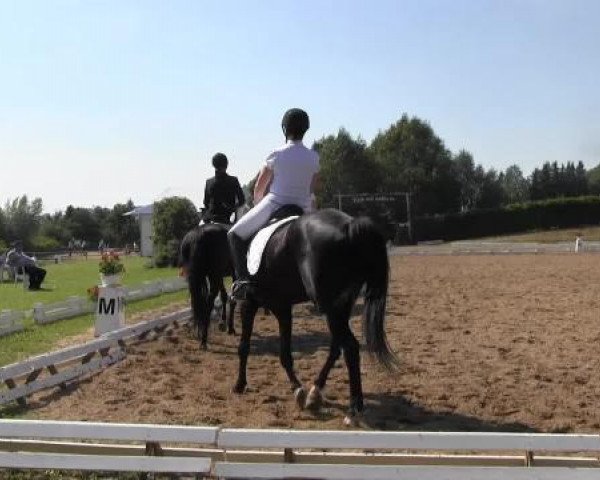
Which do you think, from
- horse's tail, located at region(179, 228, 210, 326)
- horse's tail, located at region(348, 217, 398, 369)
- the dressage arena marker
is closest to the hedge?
horse's tail, located at region(179, 228, 210, 326)

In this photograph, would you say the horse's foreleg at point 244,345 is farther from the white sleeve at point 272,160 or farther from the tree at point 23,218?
the tree at point 23,218

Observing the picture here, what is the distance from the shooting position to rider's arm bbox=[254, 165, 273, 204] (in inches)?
257

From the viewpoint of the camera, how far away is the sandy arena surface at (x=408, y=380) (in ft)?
18.6

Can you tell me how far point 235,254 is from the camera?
6.72 metres

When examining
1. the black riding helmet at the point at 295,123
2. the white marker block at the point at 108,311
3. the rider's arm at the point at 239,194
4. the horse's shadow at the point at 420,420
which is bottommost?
the horse's shadow at the point at 420,420

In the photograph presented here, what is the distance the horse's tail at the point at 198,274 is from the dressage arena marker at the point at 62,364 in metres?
0.88

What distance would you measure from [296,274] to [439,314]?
21.7 ft

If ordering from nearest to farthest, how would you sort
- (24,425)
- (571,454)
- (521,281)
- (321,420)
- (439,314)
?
(24,425), (571,454), (321,420), (439,314), (521,281)

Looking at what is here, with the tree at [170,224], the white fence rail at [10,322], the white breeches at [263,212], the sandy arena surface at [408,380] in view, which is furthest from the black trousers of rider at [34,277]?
the white breeches at [263,212]

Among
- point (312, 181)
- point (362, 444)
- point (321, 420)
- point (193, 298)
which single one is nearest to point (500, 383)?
point (321, 420)

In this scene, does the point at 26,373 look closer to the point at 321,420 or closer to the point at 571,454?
the point at 321,420

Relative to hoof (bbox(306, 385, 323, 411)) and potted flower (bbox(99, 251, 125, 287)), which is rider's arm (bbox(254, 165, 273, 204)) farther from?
potted flower (bbox(99, 251, 125, 287))

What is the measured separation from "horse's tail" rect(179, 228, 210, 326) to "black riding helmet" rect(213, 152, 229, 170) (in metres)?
0.91

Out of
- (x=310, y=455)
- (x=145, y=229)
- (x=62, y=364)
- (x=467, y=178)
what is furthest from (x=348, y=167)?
(x=310, y=455)
